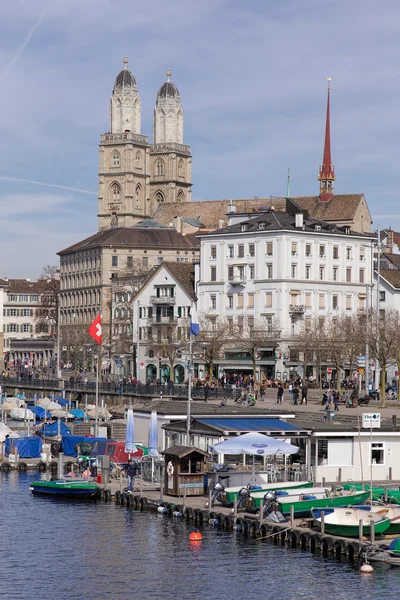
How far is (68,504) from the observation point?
2461 inches

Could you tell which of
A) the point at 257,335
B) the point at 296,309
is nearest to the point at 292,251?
the point at 296,309

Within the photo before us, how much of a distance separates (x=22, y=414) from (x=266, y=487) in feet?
188

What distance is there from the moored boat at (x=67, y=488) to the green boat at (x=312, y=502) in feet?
47.8

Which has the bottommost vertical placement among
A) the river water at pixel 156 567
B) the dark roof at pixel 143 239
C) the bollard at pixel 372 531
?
the river water at pixel 156 567

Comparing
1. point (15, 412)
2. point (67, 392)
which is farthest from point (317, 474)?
point (67, 392)

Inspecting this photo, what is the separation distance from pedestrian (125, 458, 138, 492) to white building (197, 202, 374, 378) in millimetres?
55468

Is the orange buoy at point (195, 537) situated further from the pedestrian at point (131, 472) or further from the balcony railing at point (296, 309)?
the balcony railing at point (296, 309)

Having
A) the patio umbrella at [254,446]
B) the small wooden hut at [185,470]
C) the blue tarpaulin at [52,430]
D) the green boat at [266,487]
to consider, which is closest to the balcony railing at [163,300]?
the blue tarpaulin at [52,430]

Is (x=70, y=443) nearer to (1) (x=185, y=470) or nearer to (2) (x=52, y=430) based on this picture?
(2) (x=52, y=430)

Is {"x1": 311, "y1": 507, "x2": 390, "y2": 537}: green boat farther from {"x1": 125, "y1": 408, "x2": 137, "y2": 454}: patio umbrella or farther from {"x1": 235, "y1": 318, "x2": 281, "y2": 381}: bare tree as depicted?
{"x1": 235, "y1": 318, "x2": 281, "y2": 381}: bare tree

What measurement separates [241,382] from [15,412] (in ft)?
66.0

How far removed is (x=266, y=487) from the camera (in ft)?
178

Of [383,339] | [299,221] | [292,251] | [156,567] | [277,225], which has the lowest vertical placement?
[156,567]

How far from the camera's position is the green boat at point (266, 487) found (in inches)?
2124
